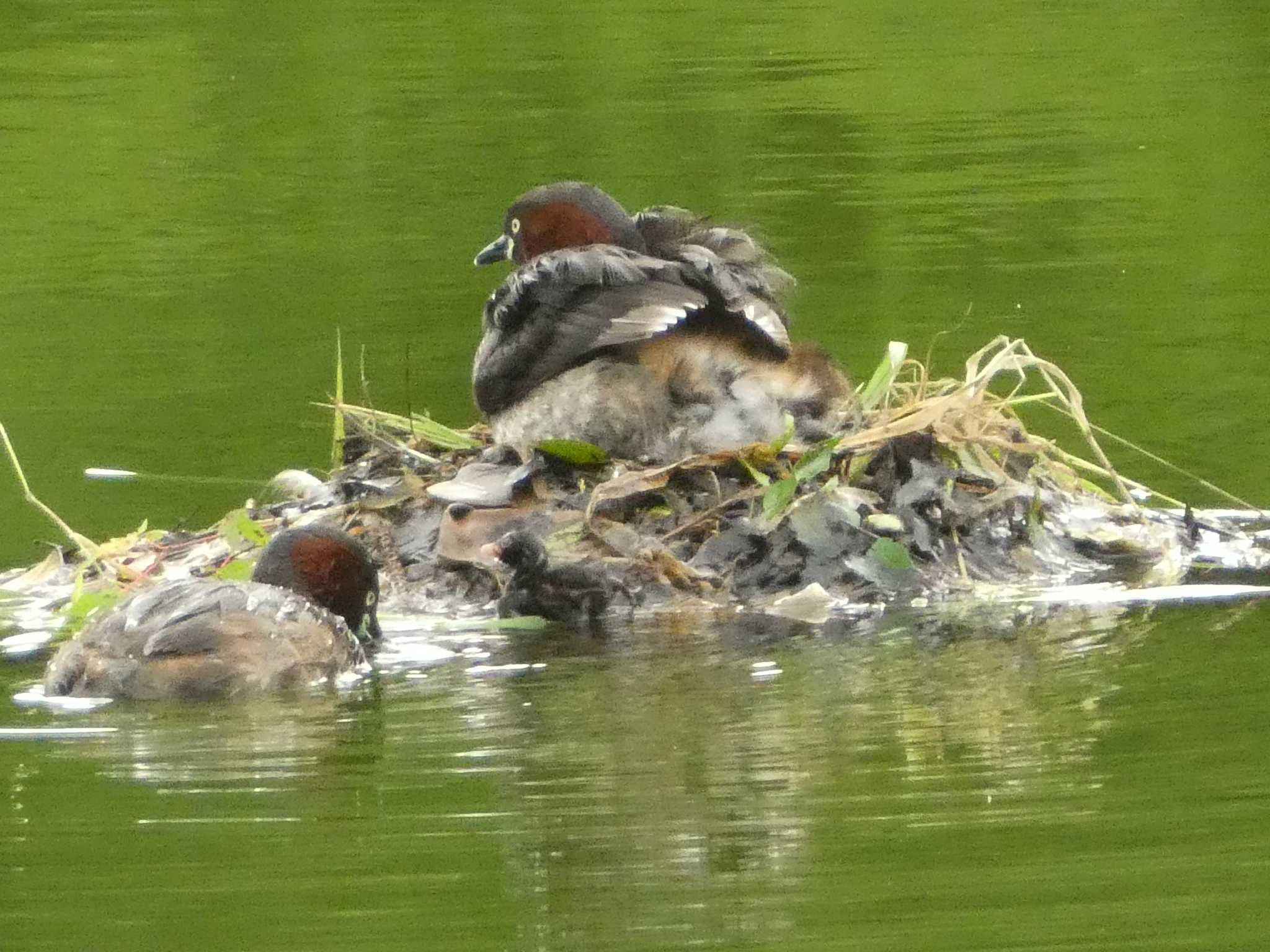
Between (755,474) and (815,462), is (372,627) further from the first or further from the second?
(815,462)

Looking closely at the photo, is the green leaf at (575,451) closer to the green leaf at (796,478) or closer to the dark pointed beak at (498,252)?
the green leaf at (796,478)

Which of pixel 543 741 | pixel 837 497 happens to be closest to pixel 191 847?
pixel 543 741

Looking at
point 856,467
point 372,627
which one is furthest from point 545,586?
point 856,467

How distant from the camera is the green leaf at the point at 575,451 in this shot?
8.27m

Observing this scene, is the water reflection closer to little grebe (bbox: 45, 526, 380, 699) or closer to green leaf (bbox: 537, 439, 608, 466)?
little grebe (bbox: 45, 526, 380, 699)

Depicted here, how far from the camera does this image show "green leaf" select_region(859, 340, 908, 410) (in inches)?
342

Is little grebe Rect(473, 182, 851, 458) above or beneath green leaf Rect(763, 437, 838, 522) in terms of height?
above

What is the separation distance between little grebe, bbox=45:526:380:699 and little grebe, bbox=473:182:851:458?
4.25ft

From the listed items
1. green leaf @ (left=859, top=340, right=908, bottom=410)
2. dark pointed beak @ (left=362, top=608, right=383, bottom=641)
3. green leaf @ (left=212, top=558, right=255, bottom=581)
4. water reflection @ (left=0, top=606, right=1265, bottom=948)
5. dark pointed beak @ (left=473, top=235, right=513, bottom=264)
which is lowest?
water reflection @ (left=0, top=606, right=1265, bottom=948)

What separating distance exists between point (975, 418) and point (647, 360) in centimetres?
94

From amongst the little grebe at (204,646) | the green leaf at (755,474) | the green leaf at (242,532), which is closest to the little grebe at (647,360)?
the green leaf at (755,474)

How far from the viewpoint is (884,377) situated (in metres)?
8.77

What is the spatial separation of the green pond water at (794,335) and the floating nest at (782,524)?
15.5 inches

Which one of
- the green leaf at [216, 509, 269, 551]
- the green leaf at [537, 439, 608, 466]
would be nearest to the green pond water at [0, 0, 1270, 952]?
the green leaf at [216, 509, 269, 551]
